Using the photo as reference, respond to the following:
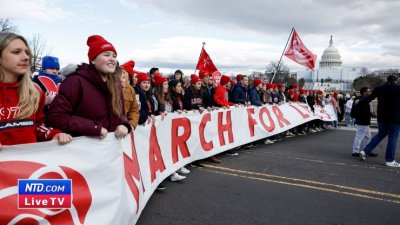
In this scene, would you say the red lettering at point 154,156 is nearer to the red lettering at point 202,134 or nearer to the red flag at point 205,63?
the red lettering at point 202,134

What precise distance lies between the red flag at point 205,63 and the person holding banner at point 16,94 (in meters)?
11.4

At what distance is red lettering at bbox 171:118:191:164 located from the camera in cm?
591

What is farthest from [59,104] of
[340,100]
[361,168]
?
[340,100]

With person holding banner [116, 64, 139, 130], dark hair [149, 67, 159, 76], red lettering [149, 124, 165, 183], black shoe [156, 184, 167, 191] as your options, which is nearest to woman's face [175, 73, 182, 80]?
dark hair [149, 67, 159, 76]

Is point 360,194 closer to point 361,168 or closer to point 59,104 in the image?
point 361,168

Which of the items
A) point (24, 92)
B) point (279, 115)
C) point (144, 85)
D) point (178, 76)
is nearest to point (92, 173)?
point (24, 92)

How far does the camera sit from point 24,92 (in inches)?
107

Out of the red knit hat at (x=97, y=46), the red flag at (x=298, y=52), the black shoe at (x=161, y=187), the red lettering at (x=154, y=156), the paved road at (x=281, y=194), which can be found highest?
the red flag at (x=298, y=52)

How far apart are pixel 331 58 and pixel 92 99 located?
123 m

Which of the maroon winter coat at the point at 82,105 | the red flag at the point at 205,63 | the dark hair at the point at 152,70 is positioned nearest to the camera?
→ the maroon winter coat at the point at 82,105

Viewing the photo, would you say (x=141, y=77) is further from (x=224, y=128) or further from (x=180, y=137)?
(x=224, y=128)

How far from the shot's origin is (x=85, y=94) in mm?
3088

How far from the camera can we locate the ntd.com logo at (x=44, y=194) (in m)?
2.61

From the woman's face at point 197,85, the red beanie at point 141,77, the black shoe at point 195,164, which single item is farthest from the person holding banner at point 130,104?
the woman's face at point 197,85
